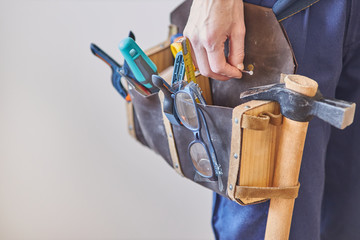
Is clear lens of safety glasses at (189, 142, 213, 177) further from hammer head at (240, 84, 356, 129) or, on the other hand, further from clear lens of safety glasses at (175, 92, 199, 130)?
hammer head at (240, 84, 356, 129)

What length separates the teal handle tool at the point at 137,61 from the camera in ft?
2.21

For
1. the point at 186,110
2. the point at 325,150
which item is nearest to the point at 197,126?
the point at 186,110

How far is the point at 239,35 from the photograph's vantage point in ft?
1.95

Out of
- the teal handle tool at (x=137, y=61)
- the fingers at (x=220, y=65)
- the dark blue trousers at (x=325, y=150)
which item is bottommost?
the dark blue trousers at (x=325, y=150)

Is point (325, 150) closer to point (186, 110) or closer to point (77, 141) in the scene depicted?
point (186, 110)

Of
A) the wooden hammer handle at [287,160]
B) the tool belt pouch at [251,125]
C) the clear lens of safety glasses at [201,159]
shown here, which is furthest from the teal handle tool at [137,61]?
the wooden hammer handle at [287,160]

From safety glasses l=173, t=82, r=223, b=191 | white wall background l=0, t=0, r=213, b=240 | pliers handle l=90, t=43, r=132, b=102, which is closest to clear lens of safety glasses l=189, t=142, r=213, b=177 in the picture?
safety glasses l=173, t=82, r=223, b=191

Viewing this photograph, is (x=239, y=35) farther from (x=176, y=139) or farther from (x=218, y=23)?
(x=176, y=139)

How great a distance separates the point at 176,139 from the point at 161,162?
0.52 m

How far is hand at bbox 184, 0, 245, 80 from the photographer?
57cm

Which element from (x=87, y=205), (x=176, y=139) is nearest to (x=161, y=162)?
(x=87, y=205)

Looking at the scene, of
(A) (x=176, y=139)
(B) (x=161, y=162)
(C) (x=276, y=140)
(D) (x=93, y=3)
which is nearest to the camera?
(C) (x=276, y=140)

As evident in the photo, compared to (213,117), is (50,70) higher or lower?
higher

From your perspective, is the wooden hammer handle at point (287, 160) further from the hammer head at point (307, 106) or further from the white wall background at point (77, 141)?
the white wall background at point (77, 141)
